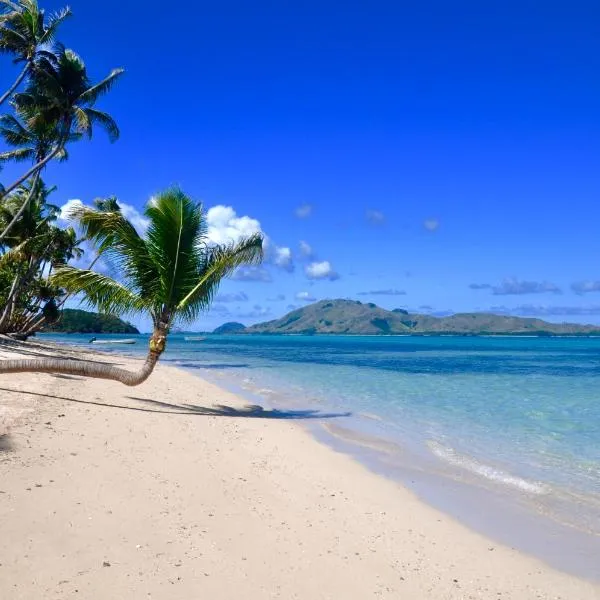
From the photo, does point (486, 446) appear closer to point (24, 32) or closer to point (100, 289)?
point (100, 289)

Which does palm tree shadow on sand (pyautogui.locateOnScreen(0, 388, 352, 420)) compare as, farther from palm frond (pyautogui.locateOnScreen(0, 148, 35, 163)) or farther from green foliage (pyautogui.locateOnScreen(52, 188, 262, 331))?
palm frond (pyautogui.locateOnScreen(0, 148, 35, 163))

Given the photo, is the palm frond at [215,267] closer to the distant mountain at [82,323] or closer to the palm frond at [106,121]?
the palm frond at [106,121]

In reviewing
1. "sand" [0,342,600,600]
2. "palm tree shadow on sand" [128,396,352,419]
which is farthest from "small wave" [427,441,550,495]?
"palm tree shadow on sand" [128,396,352,419]

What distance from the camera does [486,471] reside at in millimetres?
8773

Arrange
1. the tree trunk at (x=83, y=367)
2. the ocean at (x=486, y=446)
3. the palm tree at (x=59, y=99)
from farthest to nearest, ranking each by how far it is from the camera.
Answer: the palm tree at (x=59, y=99)
the tree trunk at (x=83, y=367)
the ocean at (x=486, y=446)

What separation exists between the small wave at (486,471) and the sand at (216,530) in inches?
76.6

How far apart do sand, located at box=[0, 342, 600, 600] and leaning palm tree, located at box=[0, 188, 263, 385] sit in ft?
13.0

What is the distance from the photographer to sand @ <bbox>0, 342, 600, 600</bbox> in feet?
13.0

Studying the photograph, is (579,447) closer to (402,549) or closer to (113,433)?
(402,549)

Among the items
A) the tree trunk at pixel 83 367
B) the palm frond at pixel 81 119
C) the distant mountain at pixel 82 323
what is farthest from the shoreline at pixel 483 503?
the distant mountain at pixel 82 323

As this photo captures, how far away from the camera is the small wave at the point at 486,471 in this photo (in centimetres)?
789

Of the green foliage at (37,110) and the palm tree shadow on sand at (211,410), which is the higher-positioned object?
the green foliage at (37,110)

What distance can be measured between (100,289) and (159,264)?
1.55m

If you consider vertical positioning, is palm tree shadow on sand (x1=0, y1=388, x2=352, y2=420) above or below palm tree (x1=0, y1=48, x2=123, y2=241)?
below
